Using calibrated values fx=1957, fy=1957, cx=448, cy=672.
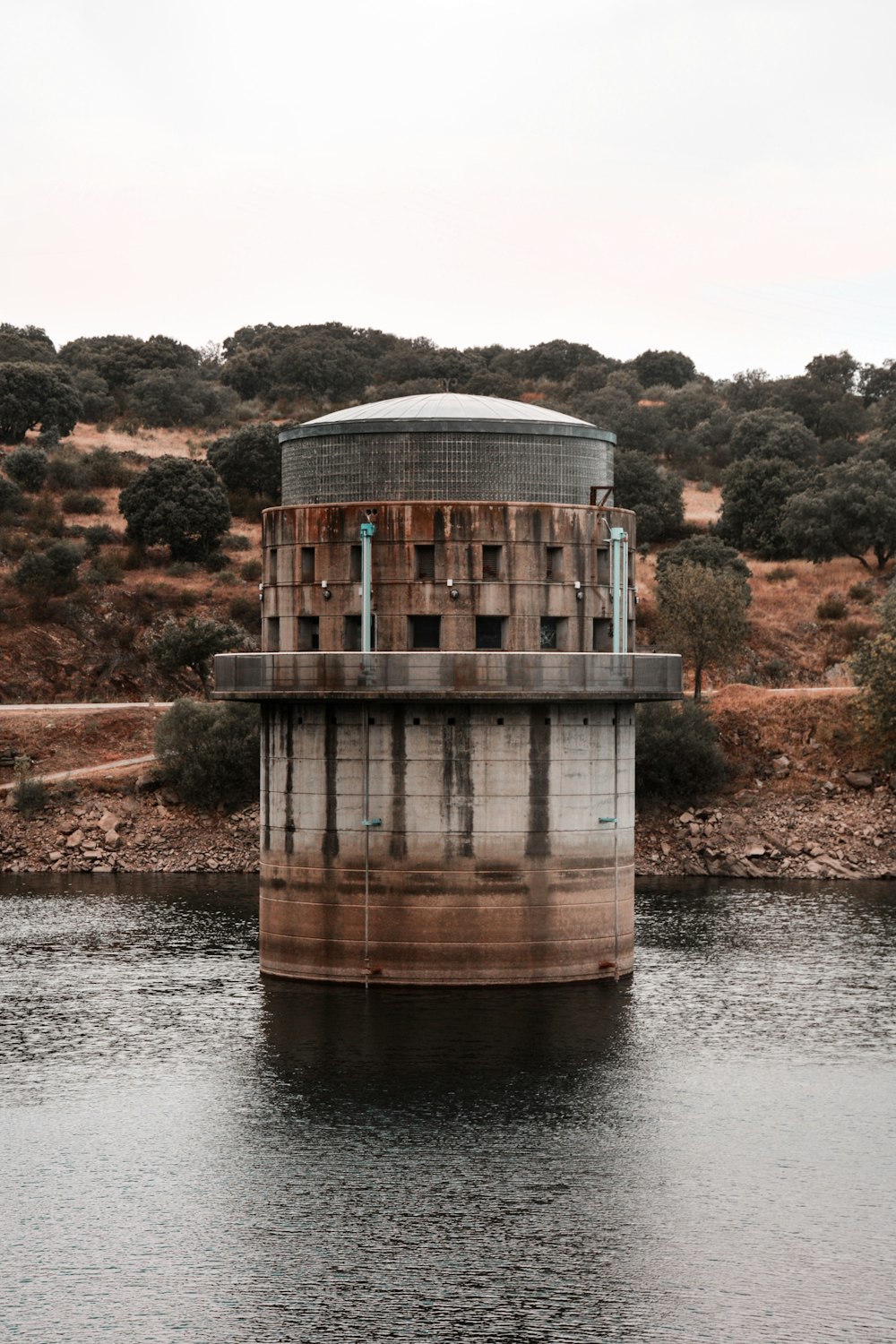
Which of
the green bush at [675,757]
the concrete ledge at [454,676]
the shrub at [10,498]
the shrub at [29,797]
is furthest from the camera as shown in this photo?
the shrub at [10,498]

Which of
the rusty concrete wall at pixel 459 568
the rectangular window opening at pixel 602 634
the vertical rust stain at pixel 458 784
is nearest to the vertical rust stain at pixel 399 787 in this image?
the vertical rust stain at pixel 458 784

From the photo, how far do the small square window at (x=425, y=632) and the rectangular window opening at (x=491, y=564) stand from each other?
1867mm

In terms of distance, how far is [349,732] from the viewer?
180ft

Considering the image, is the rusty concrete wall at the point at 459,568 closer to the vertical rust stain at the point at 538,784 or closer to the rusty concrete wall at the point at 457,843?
the vertical rust stain at the point at 538,784

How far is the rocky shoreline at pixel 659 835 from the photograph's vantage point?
83.1m

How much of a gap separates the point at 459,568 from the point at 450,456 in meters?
3.24

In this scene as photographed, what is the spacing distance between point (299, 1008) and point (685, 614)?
160 feet

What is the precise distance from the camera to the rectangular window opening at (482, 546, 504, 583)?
181ft

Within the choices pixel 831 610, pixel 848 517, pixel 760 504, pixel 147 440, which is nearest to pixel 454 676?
pixel 831 610

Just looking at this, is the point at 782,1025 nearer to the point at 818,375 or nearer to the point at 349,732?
the point at 349,732

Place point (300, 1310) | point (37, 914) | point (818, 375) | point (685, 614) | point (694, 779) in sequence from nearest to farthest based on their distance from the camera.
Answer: point (300, 1310)
point (37, 914)
point (694, 779)
point (685, 614)
point (818, 375)

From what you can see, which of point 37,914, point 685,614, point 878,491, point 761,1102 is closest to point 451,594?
point 761,1102

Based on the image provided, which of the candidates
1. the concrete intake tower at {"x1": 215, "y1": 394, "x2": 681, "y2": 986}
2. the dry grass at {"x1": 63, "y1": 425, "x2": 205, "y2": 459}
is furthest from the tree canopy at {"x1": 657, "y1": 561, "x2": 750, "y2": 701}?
the dry grass at {"x1": 63, "y1": 425, "x2": 205, "y2": 459}

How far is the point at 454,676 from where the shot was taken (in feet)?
174
